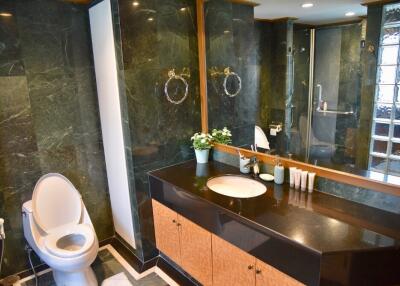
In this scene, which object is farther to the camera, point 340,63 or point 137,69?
point 137,69

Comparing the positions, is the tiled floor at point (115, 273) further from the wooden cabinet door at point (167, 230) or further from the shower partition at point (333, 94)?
the shower partition at point (333, 94)

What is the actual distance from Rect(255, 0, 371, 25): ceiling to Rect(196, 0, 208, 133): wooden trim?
0.51 meters

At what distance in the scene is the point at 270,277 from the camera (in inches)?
57.0

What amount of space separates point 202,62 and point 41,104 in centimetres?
135

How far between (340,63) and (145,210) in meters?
1.78

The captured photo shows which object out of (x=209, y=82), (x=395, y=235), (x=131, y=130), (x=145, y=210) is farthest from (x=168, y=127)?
(x=395, y=235)

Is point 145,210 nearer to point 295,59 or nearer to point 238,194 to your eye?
point 238,194

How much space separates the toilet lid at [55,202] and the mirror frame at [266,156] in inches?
49.5

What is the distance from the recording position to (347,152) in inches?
67.6

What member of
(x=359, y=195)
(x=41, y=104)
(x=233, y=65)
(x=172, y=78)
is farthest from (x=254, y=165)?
(x=41, y=104)

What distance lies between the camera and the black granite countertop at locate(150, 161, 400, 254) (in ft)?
4.16

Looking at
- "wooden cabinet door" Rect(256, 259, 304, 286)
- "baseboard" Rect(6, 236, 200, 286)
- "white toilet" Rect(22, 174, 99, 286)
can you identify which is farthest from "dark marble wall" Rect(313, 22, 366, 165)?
"white toilet" Rect(22, 174, 99, 286)

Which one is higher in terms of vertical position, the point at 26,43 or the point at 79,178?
the point at 26,43

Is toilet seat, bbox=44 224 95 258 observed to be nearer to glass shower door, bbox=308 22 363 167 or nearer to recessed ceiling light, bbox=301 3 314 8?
glass shower door, bbox=308 22 363 167
